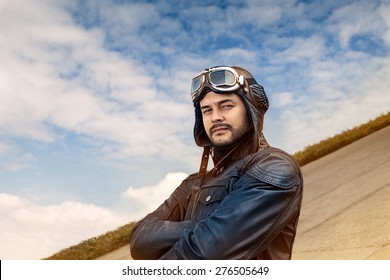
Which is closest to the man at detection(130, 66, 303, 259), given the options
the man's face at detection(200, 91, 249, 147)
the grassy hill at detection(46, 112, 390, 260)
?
the man's face at detection(200, 91, 249, 147)

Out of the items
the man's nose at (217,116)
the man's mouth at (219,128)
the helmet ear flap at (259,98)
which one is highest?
the helmet ear flap at (259,98)

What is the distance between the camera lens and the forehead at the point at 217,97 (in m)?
1.91

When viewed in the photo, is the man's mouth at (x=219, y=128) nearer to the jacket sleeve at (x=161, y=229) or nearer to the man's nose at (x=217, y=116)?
the man's nose at (x=217, y=116)

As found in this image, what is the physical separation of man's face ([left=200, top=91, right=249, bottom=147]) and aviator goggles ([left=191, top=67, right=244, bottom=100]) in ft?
0.08

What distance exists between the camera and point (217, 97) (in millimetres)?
1926

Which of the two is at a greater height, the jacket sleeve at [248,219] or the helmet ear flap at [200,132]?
the helmet ear flap at [200,132]

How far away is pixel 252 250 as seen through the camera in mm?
1745

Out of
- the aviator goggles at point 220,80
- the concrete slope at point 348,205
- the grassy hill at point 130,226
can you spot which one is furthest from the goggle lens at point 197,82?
the grassy hill at point 130,226

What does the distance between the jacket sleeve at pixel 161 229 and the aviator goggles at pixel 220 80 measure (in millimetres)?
386

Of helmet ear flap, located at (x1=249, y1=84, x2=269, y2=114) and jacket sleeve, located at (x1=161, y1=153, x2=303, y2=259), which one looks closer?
jacket sleeve, located at (x1=161, y1=153, x2=303, y2=259)

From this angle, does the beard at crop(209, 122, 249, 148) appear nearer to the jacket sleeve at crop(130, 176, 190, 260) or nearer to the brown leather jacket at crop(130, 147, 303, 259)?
the brown leather jacket at crop(130, 147, 303, 259)

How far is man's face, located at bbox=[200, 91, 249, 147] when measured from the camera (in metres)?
1.90

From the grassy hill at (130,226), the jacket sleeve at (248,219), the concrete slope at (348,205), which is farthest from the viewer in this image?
the grassy hill at (130,226)
